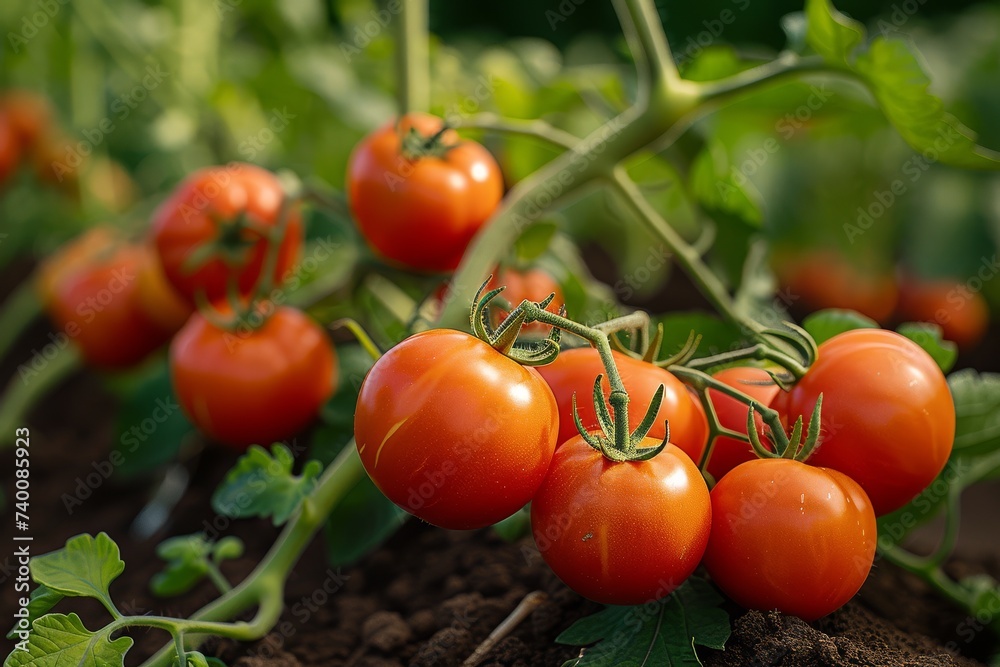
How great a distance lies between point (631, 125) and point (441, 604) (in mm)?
576

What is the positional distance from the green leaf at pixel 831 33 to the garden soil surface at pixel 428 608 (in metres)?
0.57

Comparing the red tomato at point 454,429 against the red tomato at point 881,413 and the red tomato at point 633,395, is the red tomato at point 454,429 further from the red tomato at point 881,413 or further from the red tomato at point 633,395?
the red tomato at point 881,413

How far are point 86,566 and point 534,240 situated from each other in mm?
627

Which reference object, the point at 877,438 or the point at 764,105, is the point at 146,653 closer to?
the point at 877,438

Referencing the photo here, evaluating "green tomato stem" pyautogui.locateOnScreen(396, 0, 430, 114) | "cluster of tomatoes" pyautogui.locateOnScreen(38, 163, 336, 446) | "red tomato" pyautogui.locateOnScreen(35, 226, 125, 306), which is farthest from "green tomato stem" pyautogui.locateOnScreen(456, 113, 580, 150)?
"red tomato" pyautogui.locateOnScreen(35, 226, 125, 306)

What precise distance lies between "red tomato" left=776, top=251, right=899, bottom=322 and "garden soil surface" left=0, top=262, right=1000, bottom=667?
92 cm

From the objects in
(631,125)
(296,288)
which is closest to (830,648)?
(631,125)

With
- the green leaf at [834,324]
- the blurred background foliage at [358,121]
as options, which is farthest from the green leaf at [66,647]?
the blurred background foliage at [358,121]

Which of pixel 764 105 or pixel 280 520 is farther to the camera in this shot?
pixel 764 105

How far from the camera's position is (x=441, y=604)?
3.27 feet

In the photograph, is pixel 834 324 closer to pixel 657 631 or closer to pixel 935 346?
pixel 935 346

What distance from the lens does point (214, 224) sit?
120 centimetres

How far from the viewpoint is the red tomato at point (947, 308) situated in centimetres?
188

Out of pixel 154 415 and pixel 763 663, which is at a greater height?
pixel 763 663
